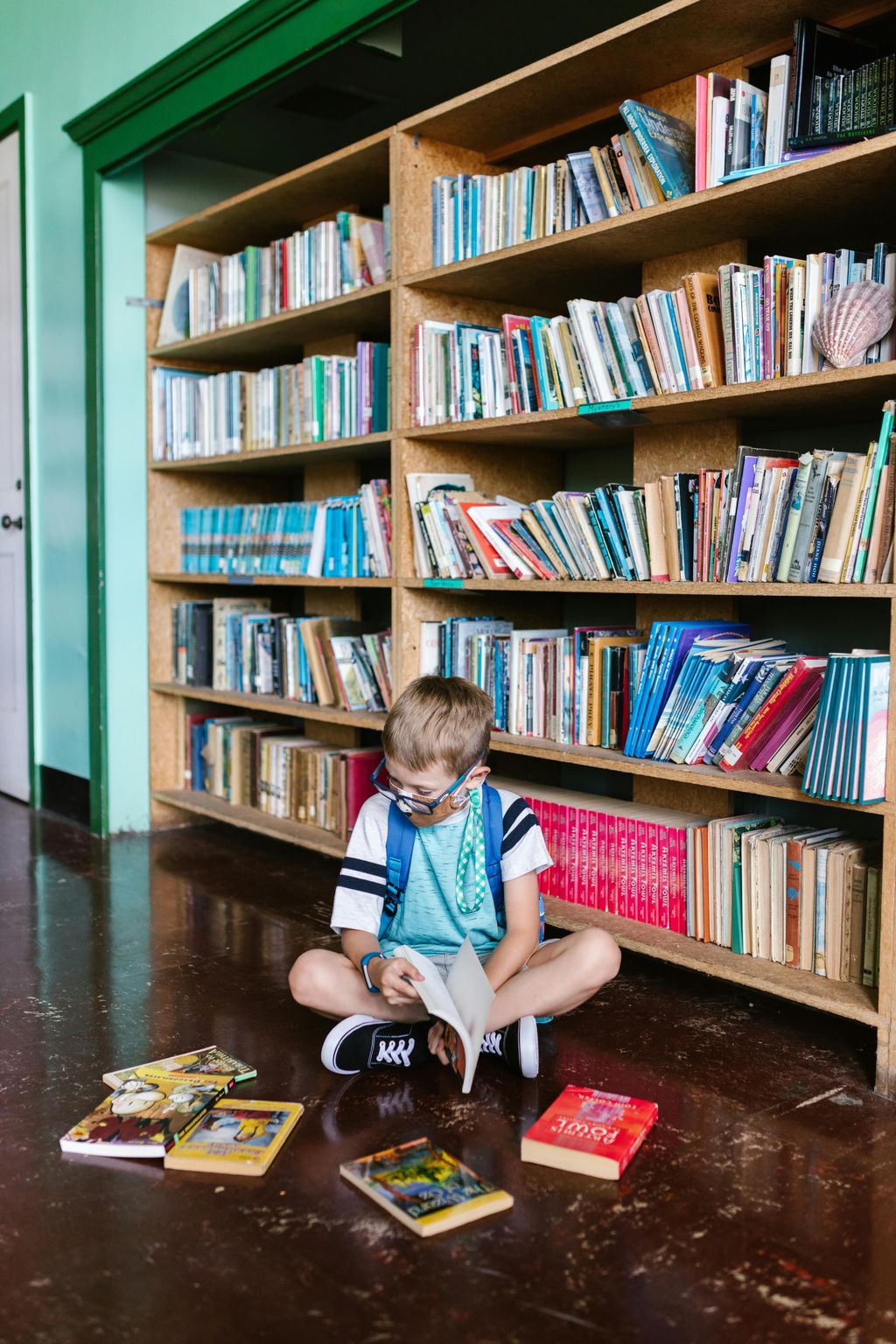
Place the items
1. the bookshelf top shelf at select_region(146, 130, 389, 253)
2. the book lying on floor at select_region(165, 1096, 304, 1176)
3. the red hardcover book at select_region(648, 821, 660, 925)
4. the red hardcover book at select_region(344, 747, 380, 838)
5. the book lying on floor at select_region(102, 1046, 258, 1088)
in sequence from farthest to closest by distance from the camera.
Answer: the red hardcover book at select_region(344, 747, 380, 838) → the bookshelf top shelf at select_region(146, 130, 389, 253) → the red hardcover book at select_region(648, 821, 660, 925) → the book lying on floor at select_region(102, 1046, 258, 1088) → the book lying on floor at select_region(165, 1096, 304, 1176)

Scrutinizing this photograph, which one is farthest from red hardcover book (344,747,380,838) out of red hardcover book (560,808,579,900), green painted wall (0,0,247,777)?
green painted wall (0,0,247,777)

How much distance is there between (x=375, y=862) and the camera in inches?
85.5

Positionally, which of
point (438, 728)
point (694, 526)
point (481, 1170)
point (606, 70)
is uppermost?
point (606, 70)

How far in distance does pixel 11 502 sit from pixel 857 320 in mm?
3618

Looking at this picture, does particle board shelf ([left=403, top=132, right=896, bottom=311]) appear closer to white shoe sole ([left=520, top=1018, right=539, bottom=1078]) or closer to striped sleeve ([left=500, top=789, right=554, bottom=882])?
striped sleeve ([left=500, top=789, right=554, bottom=882])

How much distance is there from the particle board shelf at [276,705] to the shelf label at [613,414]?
105 cm

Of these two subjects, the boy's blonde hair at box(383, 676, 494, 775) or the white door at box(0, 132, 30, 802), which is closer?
the boy's blonde hair at box(383, 676, 494, 775)

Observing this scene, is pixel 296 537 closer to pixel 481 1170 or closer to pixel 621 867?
pixel 621 867

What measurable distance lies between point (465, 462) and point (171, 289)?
5.17ft

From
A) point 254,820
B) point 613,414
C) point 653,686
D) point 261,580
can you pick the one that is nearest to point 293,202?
point 261,580

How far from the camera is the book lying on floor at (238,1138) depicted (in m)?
1.73

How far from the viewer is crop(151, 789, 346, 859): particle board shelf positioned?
344 cm

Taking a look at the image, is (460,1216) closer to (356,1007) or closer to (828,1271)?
(828,1271)

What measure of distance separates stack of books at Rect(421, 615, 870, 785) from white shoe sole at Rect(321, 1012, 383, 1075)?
2.81 feet
